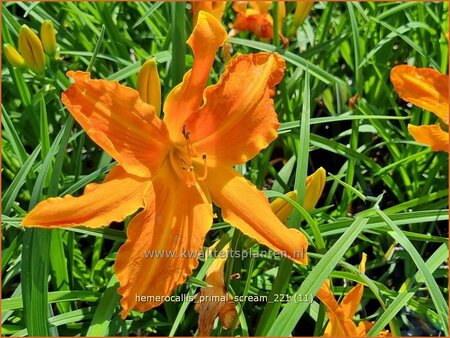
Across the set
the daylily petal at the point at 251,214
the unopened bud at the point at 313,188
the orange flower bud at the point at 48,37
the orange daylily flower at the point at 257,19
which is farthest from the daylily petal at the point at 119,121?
the orange daylily flower at the point at 257,19

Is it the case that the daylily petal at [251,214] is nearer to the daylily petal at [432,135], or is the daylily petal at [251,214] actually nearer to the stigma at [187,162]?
the stigma at [187,162]

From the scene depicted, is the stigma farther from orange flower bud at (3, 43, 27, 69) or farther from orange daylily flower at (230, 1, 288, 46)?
orange daylily flower at (230, 1, 288, 46)

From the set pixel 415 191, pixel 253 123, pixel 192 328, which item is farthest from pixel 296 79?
pixel 192 328

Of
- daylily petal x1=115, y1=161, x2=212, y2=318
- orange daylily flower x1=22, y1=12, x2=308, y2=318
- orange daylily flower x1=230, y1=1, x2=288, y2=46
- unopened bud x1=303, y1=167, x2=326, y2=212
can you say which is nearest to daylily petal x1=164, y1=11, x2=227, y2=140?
orange daylily flower x1=22, y1=12, x2=308, y2=318

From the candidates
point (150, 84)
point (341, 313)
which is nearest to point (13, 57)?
point (150, 84)

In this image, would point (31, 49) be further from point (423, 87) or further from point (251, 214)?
point (423, 87)

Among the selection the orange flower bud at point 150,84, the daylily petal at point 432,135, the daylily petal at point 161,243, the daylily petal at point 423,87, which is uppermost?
the orange flower bud at point 150,84
